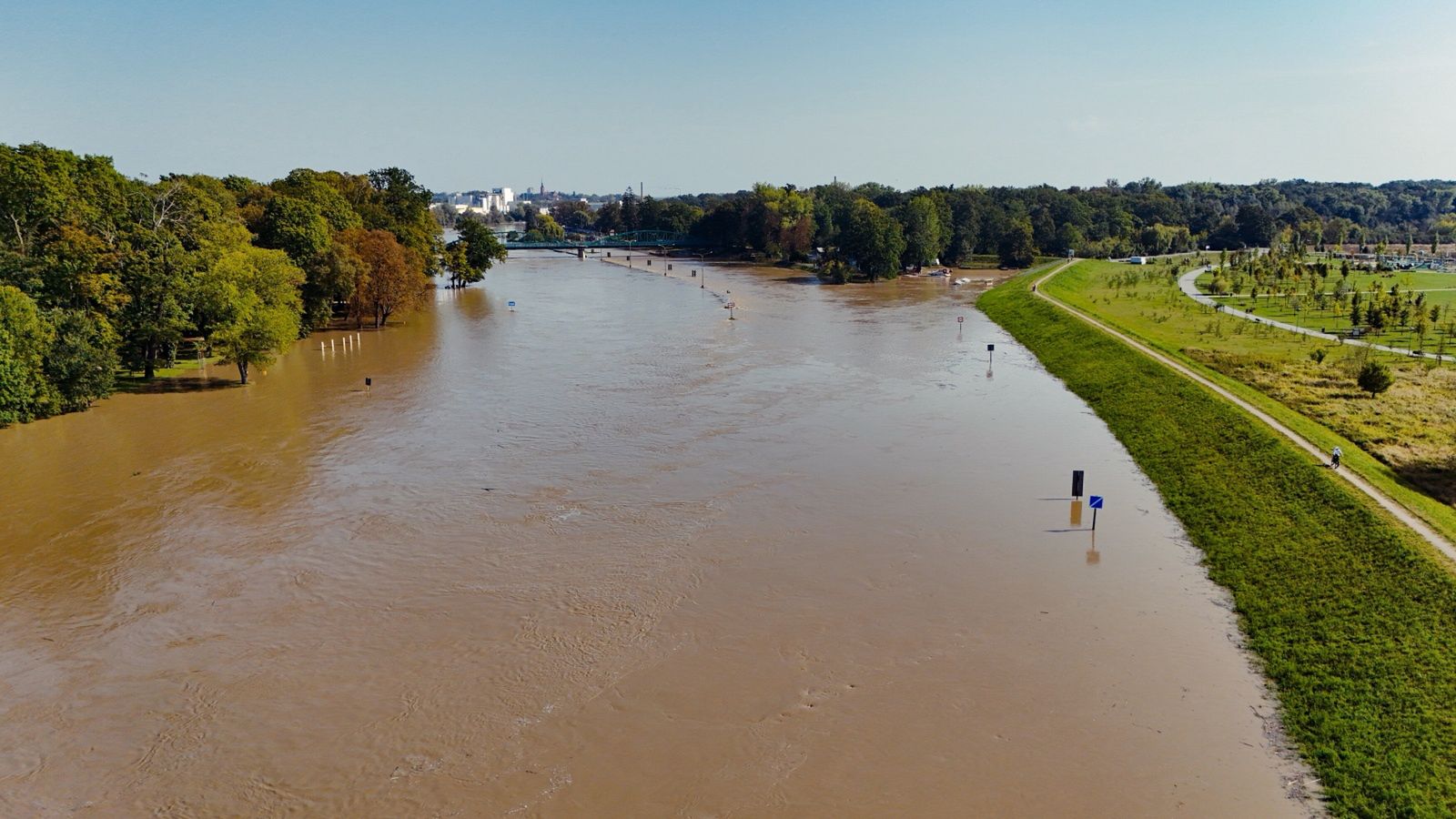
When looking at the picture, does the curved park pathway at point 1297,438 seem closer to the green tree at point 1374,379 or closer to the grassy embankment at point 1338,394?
the grassy embankment at point 1338,394

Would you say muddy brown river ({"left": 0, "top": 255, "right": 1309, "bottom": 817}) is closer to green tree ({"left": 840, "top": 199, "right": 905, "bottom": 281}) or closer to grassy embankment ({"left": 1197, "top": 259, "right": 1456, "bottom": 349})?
grassy embankment ({"left": 1197, "top": 259, "right": 1456, "bottom": 349})

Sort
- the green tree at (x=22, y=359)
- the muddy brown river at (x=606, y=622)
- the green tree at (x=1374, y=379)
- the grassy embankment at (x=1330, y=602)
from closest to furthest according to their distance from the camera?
1. the grassy embankment at (x=1330, y=602)
2. the muddy brown river at (x=606, y=622)
3. the green tree at (x=22, y=359)
4. the green tree at (x=1374, y=379)

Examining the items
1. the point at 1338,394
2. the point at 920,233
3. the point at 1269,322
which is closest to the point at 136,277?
the point at 1338,394

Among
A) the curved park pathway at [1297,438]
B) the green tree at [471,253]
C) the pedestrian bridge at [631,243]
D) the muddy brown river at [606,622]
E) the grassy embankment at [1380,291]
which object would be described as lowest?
the muddy brown river at [606,622]

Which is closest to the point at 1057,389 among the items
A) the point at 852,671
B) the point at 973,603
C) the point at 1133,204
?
the point at 973,603

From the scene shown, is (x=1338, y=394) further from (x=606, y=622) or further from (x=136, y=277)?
(x=136, y=277)

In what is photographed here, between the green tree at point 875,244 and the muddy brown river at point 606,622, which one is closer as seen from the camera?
the muddy brown river at point 606,622

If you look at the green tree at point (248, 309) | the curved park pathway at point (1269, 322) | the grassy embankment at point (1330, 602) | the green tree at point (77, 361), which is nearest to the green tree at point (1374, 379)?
the grassy embankment at point (1330, 602)
